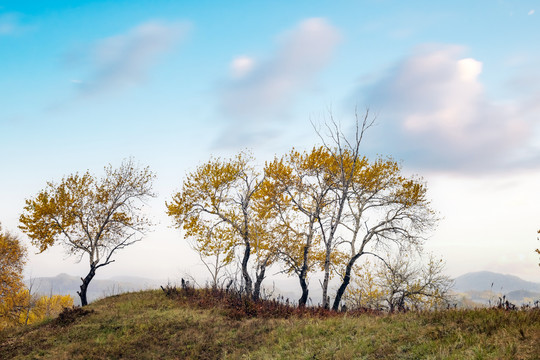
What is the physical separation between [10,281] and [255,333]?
3315cm

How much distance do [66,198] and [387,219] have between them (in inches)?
1037

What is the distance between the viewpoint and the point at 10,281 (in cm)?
3506

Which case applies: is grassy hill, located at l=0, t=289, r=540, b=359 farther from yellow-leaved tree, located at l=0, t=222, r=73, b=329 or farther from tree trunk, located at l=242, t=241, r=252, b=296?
yellow-leaved tree, located at l=0, t=222, r=73, b=329

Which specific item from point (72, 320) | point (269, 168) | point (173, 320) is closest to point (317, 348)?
point (173, 320)

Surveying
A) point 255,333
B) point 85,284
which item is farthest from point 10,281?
point 255,333

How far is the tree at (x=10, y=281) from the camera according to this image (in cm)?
3475

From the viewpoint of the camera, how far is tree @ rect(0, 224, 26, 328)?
34.8 m

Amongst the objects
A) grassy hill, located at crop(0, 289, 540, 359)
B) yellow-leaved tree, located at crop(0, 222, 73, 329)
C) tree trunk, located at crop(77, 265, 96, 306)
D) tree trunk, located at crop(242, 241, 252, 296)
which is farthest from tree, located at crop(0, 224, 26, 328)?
tree trunk, located at crop(242, 241, 252, 296)

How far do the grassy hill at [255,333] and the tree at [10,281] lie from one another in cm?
1838

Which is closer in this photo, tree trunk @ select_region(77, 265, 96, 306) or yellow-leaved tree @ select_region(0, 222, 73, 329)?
tree trunk @ select_region(77, 265, 96, 306)

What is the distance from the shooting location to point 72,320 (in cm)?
1916

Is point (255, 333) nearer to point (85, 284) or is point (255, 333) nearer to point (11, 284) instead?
point (85, 284)

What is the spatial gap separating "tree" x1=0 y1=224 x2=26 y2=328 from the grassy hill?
18.4 metres

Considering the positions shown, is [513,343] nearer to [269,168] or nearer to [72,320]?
[72,320]
